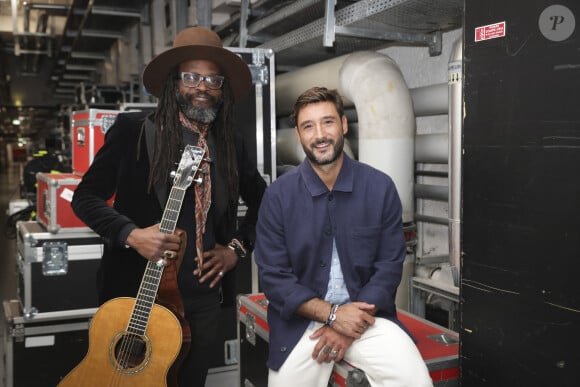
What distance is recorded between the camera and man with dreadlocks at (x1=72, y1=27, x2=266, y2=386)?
2137 mm

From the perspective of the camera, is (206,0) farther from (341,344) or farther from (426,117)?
(341,344)

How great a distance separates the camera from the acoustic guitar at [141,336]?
6.64ft

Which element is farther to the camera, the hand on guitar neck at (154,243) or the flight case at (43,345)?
the flight case at (43,345)

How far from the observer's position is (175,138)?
7.11ft

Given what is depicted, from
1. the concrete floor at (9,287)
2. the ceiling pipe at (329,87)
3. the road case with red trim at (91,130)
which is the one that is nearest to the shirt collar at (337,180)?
the ceiling pipe at (329,87)

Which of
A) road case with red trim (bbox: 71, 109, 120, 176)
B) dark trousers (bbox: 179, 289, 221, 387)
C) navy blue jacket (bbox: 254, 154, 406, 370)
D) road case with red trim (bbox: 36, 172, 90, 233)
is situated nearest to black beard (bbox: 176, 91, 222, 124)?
navy blue jacket (bbox: 254, 154, 406, 370)

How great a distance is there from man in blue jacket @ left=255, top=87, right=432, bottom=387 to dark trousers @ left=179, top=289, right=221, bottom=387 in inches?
11.6

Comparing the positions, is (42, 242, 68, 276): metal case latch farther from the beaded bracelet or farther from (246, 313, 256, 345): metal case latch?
the beaded bracelet

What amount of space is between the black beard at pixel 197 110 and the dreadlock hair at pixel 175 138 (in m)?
0.06

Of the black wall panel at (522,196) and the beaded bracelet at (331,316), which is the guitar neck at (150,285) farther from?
the black wall panel at (522,196)

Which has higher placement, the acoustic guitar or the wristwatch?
the wristwatch

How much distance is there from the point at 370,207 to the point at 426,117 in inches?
73.4

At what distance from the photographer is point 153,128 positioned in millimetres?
2178

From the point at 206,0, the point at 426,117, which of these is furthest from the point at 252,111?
the point at 206,0
